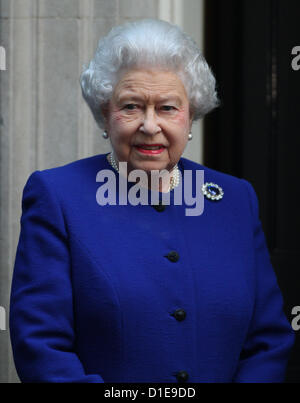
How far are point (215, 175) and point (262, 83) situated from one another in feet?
2.86

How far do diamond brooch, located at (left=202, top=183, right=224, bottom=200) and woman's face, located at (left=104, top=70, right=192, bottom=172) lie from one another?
0.67ft

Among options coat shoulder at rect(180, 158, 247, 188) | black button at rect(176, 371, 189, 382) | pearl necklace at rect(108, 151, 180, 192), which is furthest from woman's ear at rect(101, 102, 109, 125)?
black button at rect(176, 371, 189, 382)

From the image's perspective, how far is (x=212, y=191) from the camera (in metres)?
2.22

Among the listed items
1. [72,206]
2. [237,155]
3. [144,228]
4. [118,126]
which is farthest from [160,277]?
[237,155]

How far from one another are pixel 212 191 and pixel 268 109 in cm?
92

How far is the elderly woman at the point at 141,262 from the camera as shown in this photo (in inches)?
74.5

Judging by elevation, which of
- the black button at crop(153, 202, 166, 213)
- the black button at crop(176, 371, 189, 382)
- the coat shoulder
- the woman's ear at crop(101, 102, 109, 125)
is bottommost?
the black button at crop(176, 371, 189, 382)

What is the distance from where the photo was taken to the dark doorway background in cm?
296

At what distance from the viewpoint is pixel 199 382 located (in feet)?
6.52

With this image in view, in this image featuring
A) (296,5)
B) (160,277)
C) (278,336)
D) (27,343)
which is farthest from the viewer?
(296,5)

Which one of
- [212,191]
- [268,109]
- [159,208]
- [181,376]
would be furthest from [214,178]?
[268,109]

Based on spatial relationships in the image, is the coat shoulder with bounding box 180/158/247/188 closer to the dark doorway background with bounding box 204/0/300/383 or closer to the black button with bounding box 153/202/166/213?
the black button with bounding box 153/202/166/213

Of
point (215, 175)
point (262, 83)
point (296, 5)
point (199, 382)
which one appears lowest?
point (199, 382)

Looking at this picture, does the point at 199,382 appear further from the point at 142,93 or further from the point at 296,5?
the point at 296,5
